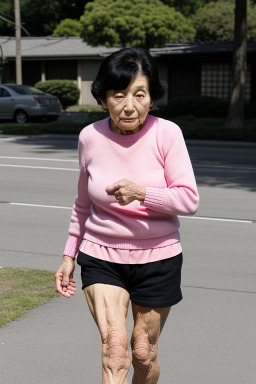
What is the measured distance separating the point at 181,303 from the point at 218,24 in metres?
50.2

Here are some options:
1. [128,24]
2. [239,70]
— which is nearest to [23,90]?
[239,70]

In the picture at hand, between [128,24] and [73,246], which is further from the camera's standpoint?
[128,24]

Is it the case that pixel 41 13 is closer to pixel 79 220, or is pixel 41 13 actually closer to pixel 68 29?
pixel 68 29

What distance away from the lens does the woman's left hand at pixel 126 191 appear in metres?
3.27

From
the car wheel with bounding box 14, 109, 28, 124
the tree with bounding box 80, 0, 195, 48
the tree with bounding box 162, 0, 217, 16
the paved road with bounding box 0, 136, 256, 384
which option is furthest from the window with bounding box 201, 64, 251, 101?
the tree with bounding box 162, 0, 217, 16

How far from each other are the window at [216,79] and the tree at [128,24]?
826 cm

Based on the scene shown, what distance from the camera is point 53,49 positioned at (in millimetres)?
52562

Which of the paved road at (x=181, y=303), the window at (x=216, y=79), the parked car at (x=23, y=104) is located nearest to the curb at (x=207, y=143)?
the parked car at (x=23, y=104)

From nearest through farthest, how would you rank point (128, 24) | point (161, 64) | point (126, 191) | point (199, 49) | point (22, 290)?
1. point (126, 191)
2. point (22, 290)
3. point (199, 49)
4. point (128, 24)
5. point (161, 64)

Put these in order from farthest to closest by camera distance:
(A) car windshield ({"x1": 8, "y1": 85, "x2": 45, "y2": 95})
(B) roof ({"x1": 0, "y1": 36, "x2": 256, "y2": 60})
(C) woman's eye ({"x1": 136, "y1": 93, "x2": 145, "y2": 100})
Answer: (B) roof ({"x1": 0, "y1": 36, "x2": 256, "y2": 60}), (A) car windshield ({"x1": 8, "y1": 85, "x2": 45, "y2": 95}), (C) woman's eye ({"x1": 136, "y1": 93, "x2": 145, "y2": 100})

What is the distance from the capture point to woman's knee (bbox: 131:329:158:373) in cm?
354

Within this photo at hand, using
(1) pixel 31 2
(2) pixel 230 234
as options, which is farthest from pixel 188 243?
(1) pixel 31 2

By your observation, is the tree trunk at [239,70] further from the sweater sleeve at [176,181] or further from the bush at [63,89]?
the sweater sleeve at [176,181]

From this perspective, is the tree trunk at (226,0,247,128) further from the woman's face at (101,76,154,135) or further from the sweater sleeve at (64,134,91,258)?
the woman's face at (101,76,154,135)
